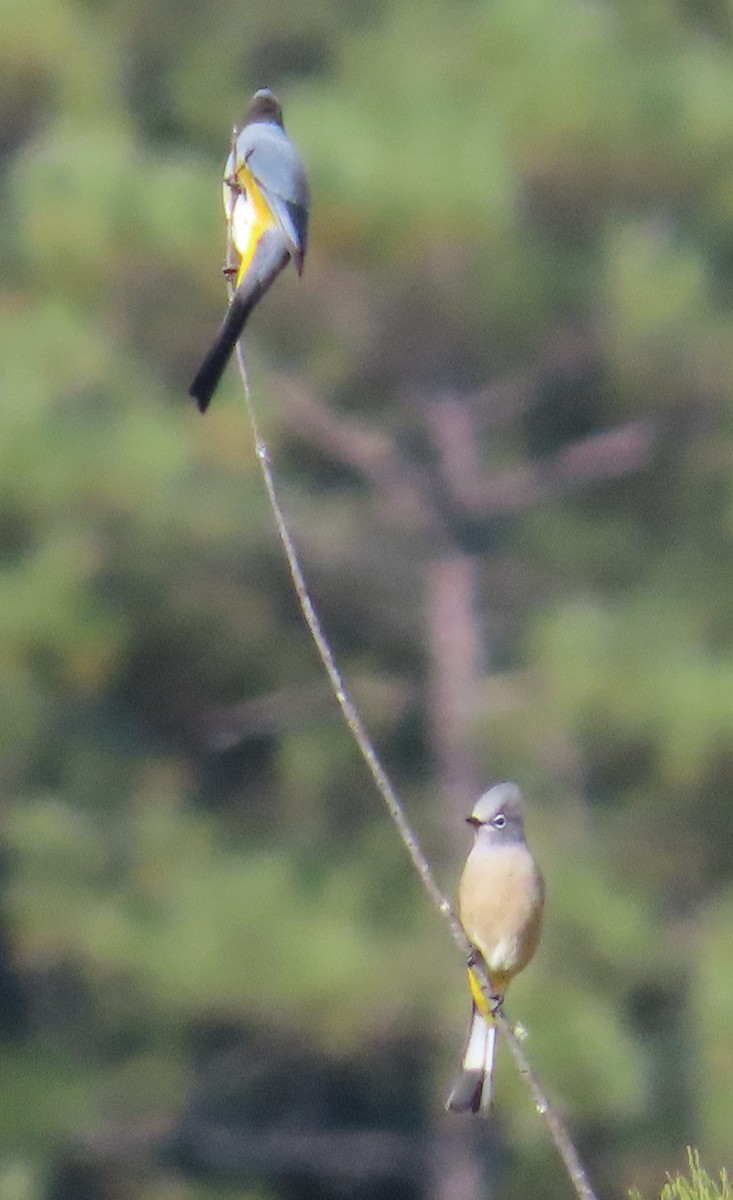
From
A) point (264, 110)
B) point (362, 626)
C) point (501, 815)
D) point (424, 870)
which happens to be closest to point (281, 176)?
point (264, 110)

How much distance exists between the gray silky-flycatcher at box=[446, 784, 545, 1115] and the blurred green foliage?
4.85 meters

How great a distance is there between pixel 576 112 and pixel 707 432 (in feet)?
5.91

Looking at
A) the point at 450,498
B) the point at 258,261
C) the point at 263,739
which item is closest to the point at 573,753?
the point at 450,498

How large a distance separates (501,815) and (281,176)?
81cm

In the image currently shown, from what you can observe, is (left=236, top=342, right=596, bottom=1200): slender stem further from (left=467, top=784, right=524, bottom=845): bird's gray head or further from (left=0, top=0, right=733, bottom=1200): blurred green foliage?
(left=0, top=0, right=733, bottom=1200): blurred green foliage

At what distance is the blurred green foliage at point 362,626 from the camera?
359 inches

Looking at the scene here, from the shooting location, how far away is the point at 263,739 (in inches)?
470

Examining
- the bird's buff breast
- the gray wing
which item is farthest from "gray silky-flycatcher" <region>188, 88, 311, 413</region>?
the bird's buff breast

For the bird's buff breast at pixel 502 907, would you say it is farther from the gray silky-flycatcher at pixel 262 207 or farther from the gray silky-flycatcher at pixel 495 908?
the gray silky-flycatcher at pixel 262 207

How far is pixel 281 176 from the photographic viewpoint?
329 centimetres

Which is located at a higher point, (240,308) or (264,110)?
(264,110)

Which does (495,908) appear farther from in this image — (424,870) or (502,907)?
(424,870)

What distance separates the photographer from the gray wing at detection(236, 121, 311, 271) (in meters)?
3.24

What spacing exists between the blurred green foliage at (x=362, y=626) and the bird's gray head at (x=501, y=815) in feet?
15.8
